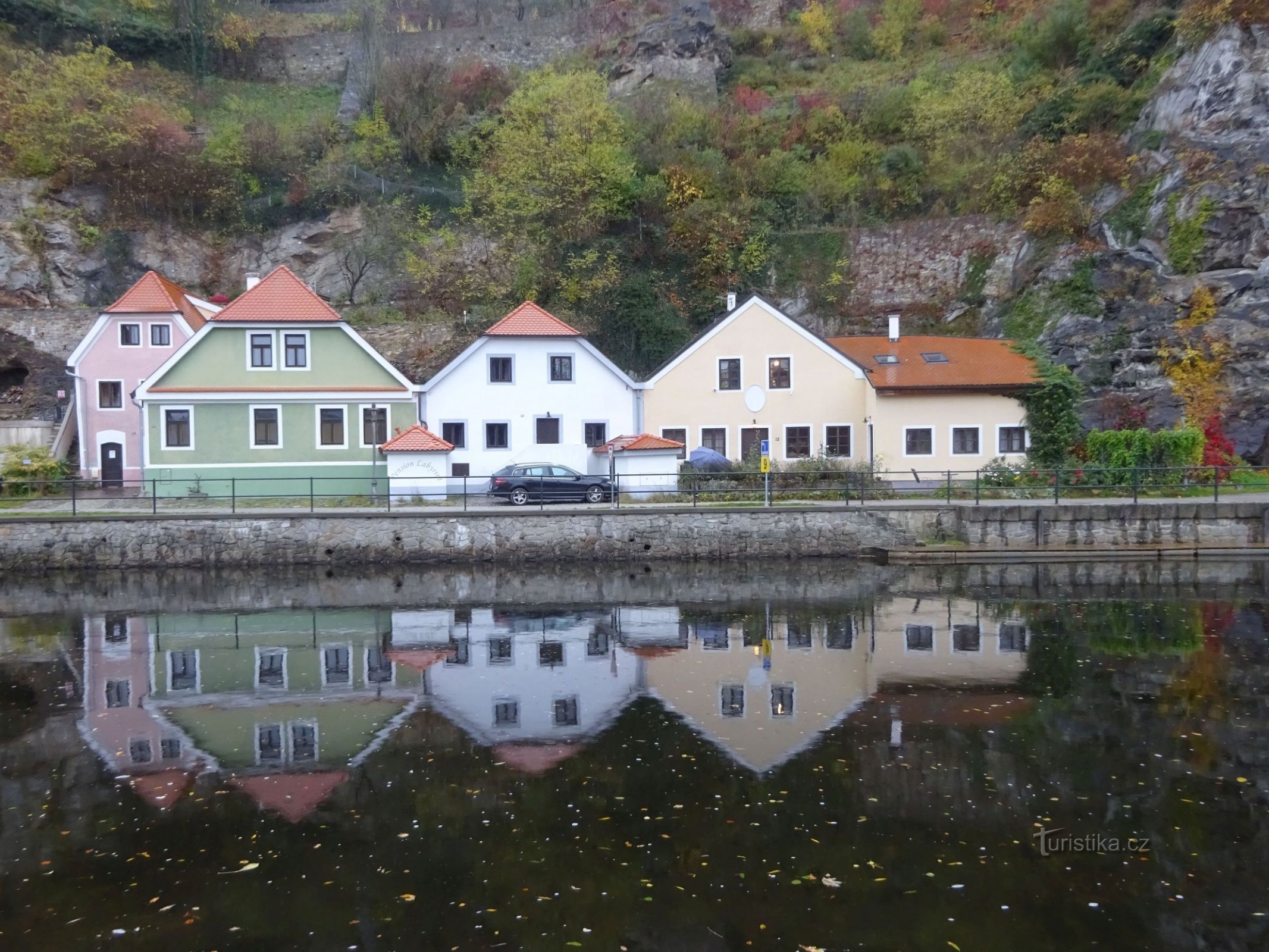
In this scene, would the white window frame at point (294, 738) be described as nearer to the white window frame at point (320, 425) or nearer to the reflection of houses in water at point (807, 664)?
the reflection of houses in water at point (807, 664)

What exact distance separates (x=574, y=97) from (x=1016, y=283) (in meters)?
23.3

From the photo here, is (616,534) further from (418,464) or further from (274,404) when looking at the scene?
(274,404)

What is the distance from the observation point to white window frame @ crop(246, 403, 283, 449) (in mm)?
30969

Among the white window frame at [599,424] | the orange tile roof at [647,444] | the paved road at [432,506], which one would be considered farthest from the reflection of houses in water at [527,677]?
the white window frame at [599,424]

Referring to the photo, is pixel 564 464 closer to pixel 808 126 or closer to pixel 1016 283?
pixel 1016 283

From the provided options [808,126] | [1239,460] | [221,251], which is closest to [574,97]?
[808,126]

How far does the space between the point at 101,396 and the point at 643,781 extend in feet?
107

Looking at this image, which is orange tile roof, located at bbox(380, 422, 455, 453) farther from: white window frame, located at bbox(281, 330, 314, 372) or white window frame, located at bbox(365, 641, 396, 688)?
white window frame, located at bbox(365, 641, 396, 688)

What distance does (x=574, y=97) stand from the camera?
46688mm

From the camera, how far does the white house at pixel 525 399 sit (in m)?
32.1

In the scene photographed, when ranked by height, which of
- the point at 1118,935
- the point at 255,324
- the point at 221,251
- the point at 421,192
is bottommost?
the point at 1118,935

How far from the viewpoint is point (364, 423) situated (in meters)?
31.6

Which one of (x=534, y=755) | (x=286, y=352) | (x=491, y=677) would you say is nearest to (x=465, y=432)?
(x=286, y=352)

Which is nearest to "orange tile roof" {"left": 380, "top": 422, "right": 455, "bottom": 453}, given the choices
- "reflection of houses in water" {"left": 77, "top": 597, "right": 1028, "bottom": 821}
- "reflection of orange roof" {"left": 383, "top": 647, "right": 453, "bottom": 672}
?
"reflection of houses in water" {"left": 77, "top": 597, "right": 1028, "bottom": 821}
